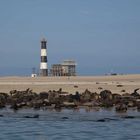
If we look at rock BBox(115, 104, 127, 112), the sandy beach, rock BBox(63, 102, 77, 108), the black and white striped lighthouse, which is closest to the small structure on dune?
the black and white striped lighthouse

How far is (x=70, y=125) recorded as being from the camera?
710 inches

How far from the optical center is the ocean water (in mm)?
15711

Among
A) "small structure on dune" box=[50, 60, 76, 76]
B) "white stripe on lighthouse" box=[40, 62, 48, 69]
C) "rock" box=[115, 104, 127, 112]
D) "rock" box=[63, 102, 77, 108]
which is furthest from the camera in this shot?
"small structure on dune" box=[50, 60, 76, 76]

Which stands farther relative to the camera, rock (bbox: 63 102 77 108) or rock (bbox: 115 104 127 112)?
rock (bbox: 63 102 77 108)

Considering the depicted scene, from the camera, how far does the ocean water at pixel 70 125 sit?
15711 millimetres

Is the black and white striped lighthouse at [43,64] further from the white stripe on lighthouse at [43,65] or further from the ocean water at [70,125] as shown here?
the ocean water at [70,125]

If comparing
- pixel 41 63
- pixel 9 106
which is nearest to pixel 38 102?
pixel 9 106

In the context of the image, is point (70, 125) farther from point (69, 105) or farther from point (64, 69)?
point (64, 69)

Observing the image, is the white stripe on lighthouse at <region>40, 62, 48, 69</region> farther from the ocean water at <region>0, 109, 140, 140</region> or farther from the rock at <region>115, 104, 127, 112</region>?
the rock at <region>115, 104, 127, 112</region>

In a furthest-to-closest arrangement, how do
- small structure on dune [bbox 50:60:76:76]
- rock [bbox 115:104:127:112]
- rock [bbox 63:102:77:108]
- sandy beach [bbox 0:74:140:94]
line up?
1. small structure on dune [bbox 50:60:76:76]
2. sandy beach [bbox 0:74:140:94]
3. rock [bbox 63:102:77:108]
4. rock [bbox 115:104:127:112]

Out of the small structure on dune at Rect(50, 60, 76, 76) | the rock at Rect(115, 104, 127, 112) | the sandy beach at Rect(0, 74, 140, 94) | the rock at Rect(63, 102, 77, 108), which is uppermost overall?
the small structure on dune at Rect(50, 60, 76, 76)

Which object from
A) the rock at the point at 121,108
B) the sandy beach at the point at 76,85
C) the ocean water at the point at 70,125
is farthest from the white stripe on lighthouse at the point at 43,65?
the rock at the point at 121,108

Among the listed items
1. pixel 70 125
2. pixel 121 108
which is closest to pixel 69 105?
pixel 121 108

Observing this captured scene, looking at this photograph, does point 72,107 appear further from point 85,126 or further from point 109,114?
point 85,126
